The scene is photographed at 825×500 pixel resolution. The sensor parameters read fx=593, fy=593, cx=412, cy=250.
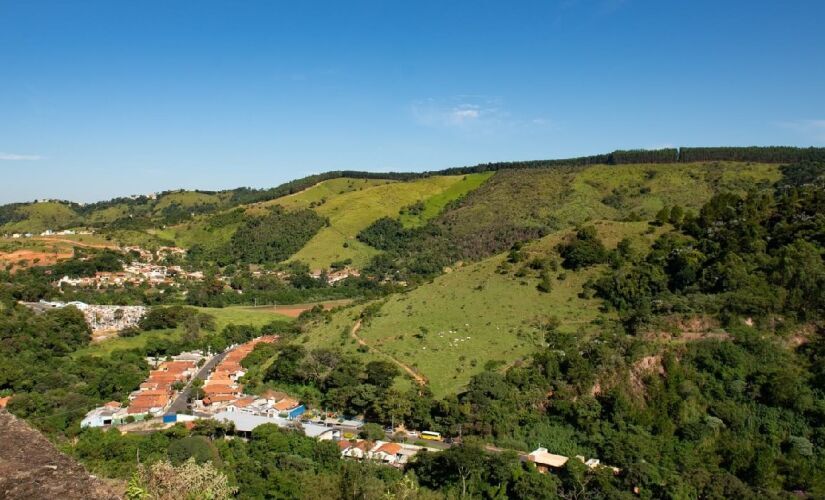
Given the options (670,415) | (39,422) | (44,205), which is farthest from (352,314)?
(44,205)

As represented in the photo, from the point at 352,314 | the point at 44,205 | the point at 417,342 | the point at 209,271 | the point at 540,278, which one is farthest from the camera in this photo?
the point at 44,205

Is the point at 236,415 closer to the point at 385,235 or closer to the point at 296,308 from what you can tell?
the point at 296,308

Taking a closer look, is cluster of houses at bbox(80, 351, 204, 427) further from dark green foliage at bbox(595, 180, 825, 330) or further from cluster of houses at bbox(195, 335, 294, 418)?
dark green foliage at bbox(595, 180, 825, 330)

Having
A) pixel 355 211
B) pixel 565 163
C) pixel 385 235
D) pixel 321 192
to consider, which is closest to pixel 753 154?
pixel 565 163

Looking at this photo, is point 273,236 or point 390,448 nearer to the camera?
point 390,448

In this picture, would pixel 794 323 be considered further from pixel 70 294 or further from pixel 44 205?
pixel 44 205
